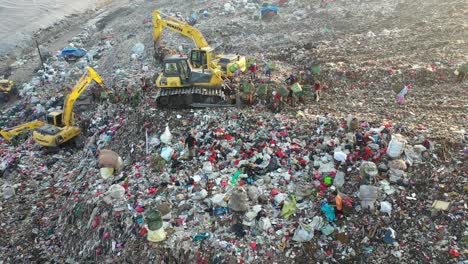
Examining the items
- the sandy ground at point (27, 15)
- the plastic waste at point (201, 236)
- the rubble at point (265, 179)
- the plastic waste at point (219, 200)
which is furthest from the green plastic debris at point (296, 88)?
the sandy ground at point (27, 15)

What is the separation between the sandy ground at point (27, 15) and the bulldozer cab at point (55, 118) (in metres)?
12.1

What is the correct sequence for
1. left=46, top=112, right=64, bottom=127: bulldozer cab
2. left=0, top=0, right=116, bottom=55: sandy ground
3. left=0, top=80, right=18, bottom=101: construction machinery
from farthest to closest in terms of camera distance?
left=0, top=0, right=116, bottom=55: sandy ground, left=0, top=80, right=18, bottom=101: construction machinery, left=46, top=112, right=64, bottom=127: bulldozer cab

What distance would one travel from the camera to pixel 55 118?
1016 centimetres

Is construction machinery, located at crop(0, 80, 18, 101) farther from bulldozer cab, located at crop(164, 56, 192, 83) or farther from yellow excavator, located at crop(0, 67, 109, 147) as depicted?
bulldozer cab, located at crop(164, 56, 192, 83)

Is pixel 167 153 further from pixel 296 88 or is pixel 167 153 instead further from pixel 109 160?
pixel 296 88

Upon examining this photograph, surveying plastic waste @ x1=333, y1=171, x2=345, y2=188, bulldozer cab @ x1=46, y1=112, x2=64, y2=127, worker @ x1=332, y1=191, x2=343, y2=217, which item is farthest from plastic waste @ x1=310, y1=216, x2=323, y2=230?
bulldozer cab @ x1=46, y1=112, x2=64, y2=127

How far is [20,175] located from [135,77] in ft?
16.6

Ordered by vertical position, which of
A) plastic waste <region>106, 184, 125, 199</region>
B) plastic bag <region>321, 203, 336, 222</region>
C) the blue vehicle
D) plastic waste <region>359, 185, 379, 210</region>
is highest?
plastic waste <region>359, 185, 379, 210</region>

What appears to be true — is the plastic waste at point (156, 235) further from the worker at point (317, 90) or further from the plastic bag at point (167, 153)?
the worker at point (317, 90)

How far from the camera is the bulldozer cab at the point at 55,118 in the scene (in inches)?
400

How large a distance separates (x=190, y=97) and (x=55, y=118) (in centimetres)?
406

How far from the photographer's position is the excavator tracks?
9180mm

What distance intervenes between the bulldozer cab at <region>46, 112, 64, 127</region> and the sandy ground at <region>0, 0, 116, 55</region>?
12.1 metres

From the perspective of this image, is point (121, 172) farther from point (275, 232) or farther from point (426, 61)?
point (426, 61)
